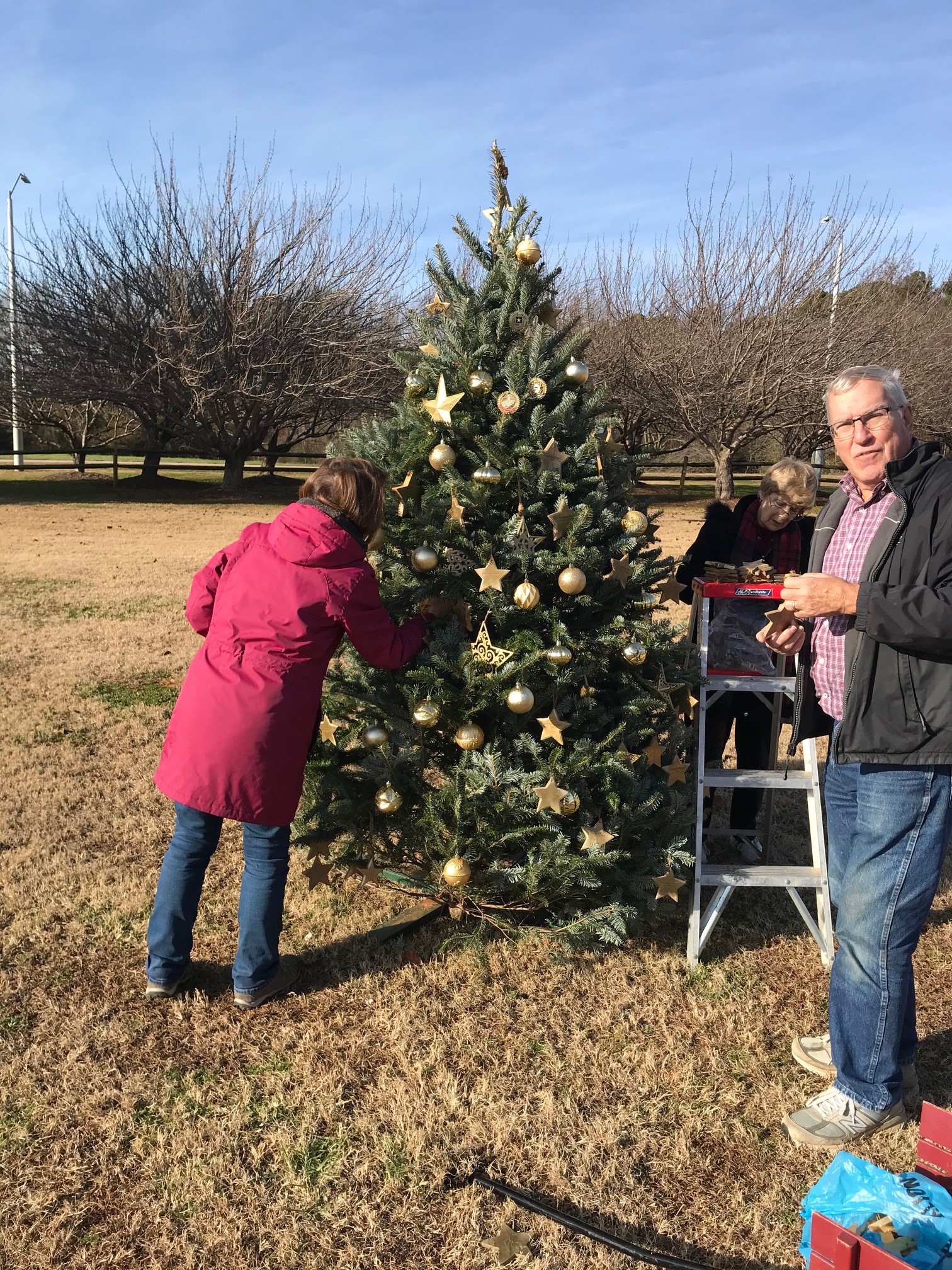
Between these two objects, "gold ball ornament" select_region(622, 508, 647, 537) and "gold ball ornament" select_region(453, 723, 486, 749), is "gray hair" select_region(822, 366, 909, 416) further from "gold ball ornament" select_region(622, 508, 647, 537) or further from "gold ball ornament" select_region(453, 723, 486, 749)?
"gold ball ornament" select_region(453, 723, 486, 749)

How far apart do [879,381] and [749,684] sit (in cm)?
152

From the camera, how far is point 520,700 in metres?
3.41

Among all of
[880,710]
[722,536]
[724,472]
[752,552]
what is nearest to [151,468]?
[724,472]

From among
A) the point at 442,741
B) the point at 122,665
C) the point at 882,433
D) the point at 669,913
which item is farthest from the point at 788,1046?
the point at 122,665

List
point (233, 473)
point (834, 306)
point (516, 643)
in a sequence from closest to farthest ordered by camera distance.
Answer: point (516, 643) < point (834, 306) < point (233, 473)

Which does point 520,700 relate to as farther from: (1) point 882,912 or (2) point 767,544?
(2) point 767,544

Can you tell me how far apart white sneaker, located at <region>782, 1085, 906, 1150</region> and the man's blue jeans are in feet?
0.11

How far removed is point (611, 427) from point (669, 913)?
2066mm

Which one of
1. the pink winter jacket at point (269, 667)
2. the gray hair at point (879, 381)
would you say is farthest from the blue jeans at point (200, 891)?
the gray hair at point (879, 381)

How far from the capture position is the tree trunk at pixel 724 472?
26.3 meters

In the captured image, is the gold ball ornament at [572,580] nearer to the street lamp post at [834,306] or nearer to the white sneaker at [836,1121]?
the white sneaker at [836,1121]

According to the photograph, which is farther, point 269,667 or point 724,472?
point 724,472

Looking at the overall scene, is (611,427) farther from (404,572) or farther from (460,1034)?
(460,1034)

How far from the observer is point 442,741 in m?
3.85
